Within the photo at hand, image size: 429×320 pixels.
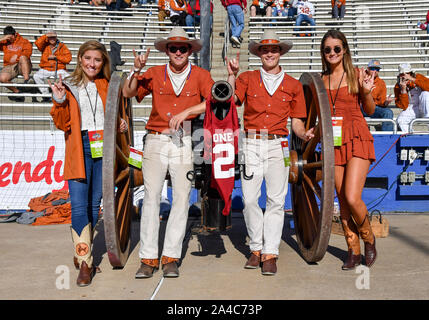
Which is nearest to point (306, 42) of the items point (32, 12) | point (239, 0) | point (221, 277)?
point (239, 0)

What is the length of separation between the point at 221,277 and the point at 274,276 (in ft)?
1.32

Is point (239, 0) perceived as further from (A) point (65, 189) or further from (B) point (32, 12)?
(B) point (32, 12)

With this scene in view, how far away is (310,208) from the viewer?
4.31 m

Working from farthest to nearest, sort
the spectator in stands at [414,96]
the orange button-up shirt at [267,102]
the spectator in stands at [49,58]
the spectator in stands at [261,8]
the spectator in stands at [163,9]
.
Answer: the spectator in stands at [261,8] → the spectator in stands at [163,9] → the spectator in stands at [49,58] → the spectator in stands at [414,96] → the orange button-up shirt at [267,102]

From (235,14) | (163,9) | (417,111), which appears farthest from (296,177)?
(163,9)

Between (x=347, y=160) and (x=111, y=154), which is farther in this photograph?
(x=347, y=160)

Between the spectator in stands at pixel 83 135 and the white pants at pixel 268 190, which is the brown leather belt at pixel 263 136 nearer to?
the white pants at pixel 268 190

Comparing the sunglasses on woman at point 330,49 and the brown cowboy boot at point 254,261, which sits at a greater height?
the sunglasses on woman at point 330,49

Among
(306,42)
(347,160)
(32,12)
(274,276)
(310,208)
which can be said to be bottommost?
(274,276)

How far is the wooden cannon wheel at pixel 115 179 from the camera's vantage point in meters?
3.47

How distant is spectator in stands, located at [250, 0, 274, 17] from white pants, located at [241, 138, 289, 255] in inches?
424

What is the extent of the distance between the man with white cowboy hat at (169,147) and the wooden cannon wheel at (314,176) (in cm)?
90

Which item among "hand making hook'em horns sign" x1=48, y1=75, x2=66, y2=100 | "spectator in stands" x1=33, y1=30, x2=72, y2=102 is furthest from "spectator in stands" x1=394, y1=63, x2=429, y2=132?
"spectator in stands" x1=33, y1=30, x2=72, y2=102

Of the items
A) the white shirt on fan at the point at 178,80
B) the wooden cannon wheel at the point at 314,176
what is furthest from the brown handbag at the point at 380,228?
the white shirt on fan at the point at 178,80
